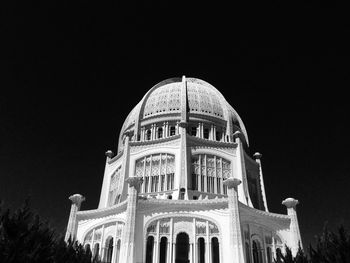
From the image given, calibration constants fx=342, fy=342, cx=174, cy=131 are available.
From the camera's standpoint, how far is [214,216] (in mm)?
34562

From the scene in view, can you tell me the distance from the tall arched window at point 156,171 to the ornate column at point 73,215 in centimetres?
868

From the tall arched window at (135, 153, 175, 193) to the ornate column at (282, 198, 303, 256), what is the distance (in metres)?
14.4

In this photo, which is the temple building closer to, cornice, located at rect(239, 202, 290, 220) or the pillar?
cornice, located at rect(239, 202, 290, 220)

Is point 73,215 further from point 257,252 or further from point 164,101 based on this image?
point 164,101

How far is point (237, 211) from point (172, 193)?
37.2ft

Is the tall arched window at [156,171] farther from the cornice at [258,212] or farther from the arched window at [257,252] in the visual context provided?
the arched window at [257,252]

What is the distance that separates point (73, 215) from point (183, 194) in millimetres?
13012

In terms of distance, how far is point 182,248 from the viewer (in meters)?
36.5

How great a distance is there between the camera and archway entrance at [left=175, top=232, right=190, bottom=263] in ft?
115

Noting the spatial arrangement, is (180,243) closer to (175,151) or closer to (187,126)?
(175,151)

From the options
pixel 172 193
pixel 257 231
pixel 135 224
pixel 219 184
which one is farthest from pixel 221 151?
pixel 135 224

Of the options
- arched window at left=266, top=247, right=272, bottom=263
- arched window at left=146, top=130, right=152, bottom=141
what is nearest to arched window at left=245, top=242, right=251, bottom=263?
arched window at left=266, top=247, right=272, bottom=263

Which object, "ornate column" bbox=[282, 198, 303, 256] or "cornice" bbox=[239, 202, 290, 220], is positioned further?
"ornate column" bbox=[282, 198, 303, 256]

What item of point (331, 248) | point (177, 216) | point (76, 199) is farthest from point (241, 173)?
point (331, 248)
